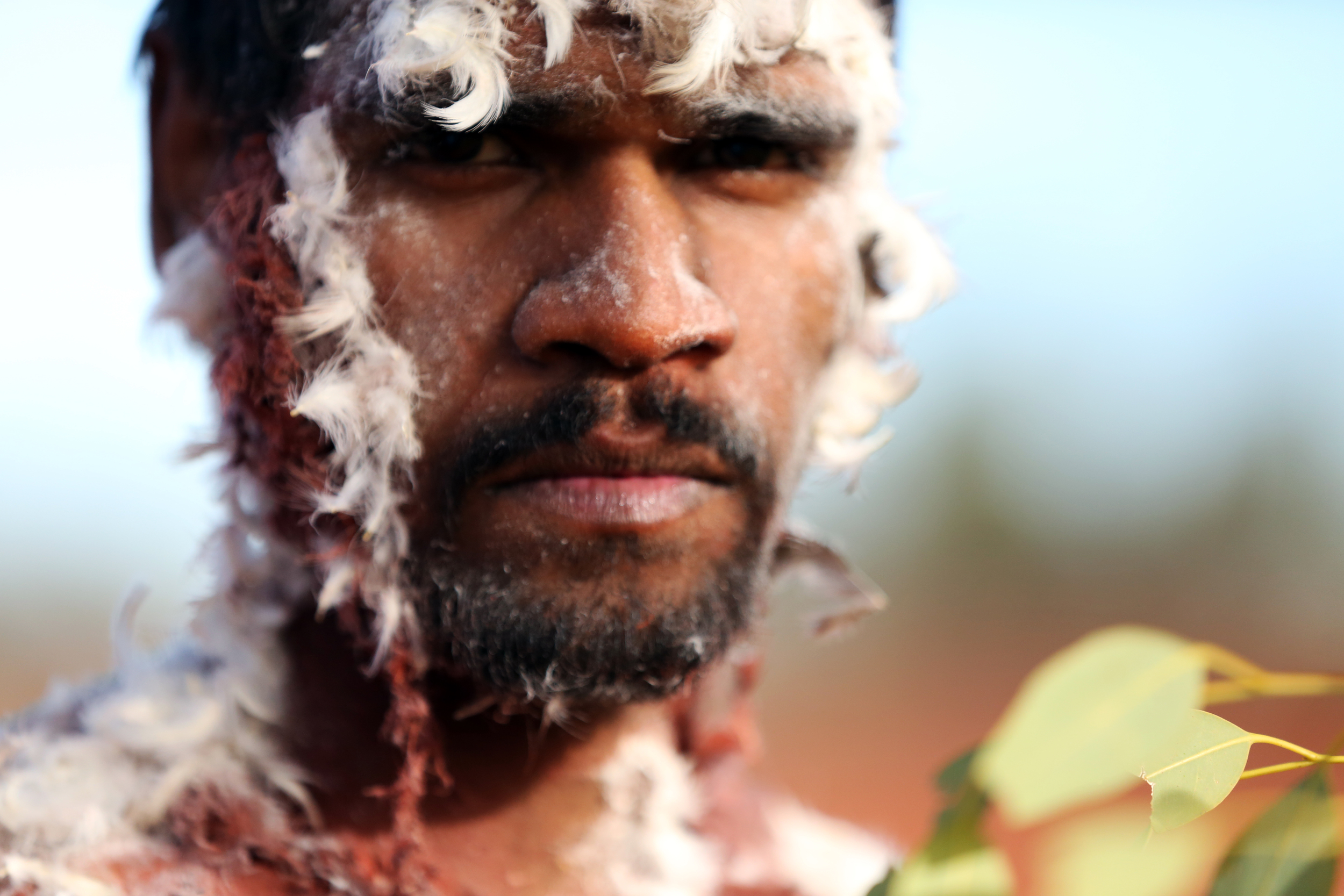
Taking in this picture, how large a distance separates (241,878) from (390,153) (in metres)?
1.09

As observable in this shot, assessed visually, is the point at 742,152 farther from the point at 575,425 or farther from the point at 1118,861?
the point at 1118,861

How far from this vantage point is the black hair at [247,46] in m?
1.78

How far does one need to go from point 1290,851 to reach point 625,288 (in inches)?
40.4

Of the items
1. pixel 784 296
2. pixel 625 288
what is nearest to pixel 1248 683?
pixel 625 288

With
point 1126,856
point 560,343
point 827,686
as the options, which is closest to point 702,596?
point 560,343

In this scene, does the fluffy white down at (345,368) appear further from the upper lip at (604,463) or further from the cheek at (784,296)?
the cheek at (784,296)

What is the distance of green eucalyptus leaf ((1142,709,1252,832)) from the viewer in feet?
2.78

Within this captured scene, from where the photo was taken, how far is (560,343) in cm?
160

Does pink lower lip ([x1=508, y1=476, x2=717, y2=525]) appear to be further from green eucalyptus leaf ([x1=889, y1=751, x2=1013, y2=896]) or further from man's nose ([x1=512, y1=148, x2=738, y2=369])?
green eucalyptus leaf ([x1=889, y1=751, x2=1013, y2=896])

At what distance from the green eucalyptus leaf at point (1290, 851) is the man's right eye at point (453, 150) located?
129 cm

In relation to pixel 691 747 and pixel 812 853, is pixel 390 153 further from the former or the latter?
pixel 812 853

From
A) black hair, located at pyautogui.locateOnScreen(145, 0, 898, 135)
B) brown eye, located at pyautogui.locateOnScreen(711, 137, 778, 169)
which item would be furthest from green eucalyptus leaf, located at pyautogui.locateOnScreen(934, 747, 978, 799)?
black hair, located at pyautogui.locateOnScreen(145, 0, 898, 135)

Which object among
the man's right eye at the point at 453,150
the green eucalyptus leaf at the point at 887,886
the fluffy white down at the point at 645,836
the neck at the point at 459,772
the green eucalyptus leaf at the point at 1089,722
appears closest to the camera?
the green eucalyptus leaf at the point at 1089,722

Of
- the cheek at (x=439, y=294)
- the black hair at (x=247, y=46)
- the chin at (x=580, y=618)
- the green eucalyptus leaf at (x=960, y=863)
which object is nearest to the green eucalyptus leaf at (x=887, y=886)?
the green eucalyptus leaf at (x=960, y=863)
